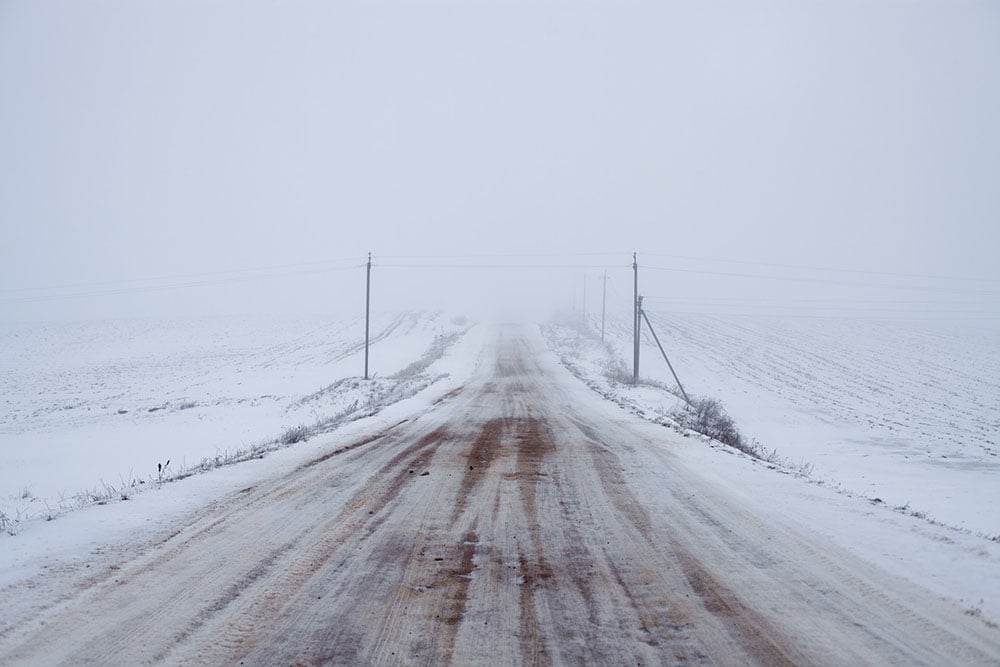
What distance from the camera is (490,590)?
15.3 feet

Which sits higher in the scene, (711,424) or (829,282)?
(829,282)

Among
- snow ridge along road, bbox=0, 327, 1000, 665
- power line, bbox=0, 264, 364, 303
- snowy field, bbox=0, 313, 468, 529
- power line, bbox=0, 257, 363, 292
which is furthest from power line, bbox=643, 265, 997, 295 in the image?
snow ridge along road, bbox=0, 327, 1000, 665

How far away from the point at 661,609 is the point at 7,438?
82.6ft

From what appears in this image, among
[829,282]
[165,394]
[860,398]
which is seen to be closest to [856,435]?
[860,398]

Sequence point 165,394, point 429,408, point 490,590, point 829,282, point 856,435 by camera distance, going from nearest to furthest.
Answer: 1. point 490,590
2. point 429,408
3. point 856,435
4. point 165,394
5. point 829,282

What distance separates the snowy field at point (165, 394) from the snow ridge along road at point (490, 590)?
3.45m

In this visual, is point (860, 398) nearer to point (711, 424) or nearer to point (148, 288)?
point (711, 424)

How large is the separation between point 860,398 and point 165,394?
37.3 metres

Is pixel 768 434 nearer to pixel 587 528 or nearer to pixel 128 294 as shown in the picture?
pixel 587 528

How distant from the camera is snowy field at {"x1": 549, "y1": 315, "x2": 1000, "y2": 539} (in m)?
13.2

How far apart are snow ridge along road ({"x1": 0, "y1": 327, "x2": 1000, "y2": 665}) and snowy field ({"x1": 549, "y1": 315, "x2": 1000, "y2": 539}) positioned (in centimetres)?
359

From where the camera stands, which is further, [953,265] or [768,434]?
[953,265]

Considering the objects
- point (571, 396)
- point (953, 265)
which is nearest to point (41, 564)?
point (571, 396)

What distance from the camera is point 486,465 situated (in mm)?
9617
